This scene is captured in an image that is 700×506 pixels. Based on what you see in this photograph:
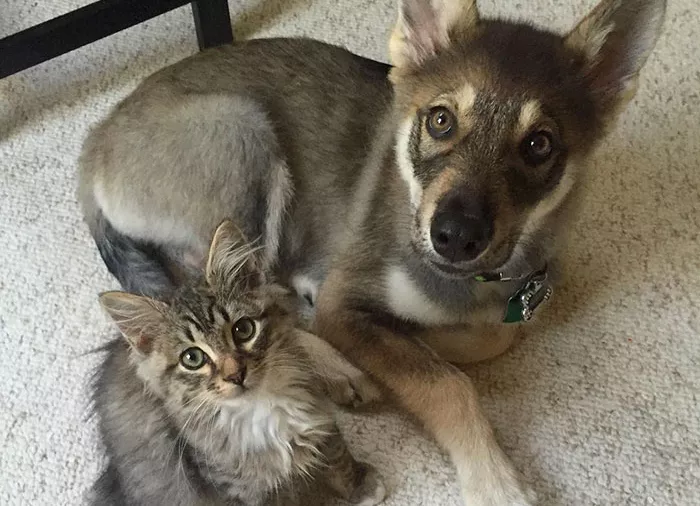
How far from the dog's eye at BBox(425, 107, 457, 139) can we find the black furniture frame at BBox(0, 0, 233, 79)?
111cm

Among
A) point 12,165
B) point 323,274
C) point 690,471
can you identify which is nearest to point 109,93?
point 12,165

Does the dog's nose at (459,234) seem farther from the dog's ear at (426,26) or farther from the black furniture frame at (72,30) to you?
the black furniture frame at (72,30)

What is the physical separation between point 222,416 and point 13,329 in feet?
2.65

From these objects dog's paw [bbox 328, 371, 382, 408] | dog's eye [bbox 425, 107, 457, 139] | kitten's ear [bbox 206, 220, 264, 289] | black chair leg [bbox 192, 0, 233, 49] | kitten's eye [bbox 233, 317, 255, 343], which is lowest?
dog's paw [bbox 328, 371, 382, 408]

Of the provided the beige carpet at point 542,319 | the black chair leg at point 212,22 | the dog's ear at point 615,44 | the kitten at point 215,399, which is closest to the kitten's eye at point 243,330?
the kitten at point 215,399

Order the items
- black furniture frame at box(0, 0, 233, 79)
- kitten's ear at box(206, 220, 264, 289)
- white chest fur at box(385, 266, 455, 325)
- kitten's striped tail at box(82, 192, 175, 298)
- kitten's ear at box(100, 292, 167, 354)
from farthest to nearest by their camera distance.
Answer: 1. black furniture frame at box(0, 0, 233, 79)
2. kitten's striped tail at box(82, 192, 175, 298)
3. white chest fur at box(385, 266, 455, 325)
4. kitten's ear at box(206, 220, 264, 289)
5. kitten's ear at box(100, 292, 167, 354)

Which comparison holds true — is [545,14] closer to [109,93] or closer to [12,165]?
[109,93]

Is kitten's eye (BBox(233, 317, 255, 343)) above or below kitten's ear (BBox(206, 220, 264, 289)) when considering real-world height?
below

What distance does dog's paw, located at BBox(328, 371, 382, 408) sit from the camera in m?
1.78

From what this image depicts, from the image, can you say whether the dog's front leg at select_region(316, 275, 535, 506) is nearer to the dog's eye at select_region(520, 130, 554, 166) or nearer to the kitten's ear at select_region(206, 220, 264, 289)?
the kitten's ear at select_region(206, 220, 264, 289)

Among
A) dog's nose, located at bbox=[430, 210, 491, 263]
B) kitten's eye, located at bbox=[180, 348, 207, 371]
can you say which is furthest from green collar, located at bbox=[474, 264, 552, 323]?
kitten's eye, located at bbox=[180, 348, 207, 371]

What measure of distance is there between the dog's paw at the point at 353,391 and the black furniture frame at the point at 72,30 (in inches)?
48.4

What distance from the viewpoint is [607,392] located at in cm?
181

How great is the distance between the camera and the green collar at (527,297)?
1.75 metres
